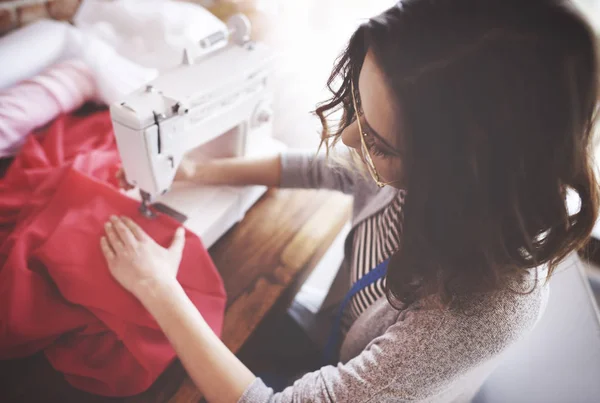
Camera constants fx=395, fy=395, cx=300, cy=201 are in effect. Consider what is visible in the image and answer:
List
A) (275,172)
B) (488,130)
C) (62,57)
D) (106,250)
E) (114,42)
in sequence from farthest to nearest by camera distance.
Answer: (114,42), (62,57), (275,172), (106,250), (488,130)

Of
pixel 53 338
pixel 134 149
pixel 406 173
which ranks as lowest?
pixel 53 338

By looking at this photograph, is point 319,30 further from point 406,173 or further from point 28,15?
point 406,173

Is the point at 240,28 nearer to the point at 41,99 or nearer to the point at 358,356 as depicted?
the point at 41,99

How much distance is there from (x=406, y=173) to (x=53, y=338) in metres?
0.69

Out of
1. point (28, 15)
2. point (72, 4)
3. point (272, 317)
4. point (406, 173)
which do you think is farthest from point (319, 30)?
point (406, 173)

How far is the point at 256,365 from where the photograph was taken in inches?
35.1

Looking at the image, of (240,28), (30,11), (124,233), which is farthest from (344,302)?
(30,11)

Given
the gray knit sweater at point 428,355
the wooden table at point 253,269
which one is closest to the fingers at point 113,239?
the wooden table at point 253,269

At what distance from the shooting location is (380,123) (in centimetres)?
54

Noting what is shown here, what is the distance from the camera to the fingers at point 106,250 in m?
0.77

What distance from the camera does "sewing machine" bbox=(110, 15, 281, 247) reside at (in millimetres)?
717

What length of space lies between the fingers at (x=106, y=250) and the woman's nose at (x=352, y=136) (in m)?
0.50

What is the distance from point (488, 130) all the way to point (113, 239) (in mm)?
698

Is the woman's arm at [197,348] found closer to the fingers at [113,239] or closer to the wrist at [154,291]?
the wrist at [154,291]
